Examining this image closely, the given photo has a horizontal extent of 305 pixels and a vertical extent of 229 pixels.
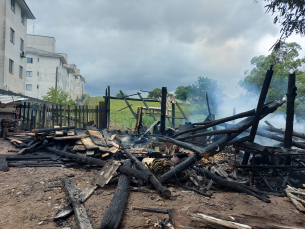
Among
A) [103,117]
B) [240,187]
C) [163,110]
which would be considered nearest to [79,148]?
[240,187]

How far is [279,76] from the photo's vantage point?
64.3 ft

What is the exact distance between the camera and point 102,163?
6453mm

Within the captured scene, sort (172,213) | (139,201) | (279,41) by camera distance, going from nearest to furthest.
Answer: (172,213), (139,201), (279,41)

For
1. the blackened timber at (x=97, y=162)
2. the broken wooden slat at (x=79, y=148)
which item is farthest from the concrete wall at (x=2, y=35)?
the broken wooden slat at (x=79, y=148)

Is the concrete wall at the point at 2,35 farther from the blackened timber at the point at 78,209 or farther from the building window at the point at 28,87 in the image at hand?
the building window at the point at 28,87

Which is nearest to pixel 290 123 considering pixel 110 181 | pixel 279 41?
pixel 279 41

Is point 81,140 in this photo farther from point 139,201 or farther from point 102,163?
point 139,201

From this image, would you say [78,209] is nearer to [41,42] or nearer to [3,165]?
[3,165]

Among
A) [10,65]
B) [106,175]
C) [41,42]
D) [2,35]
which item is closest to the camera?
[106,175]

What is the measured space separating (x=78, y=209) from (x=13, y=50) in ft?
79.4

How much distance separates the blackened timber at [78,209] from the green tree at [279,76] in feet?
58.7

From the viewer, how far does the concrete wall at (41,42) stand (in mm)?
45500

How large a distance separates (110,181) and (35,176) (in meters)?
2.24

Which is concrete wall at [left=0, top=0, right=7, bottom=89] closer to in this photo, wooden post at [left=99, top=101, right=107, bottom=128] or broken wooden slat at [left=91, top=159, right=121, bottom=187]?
wooden post at [left=99, top=101, right=107, bottom=128]
